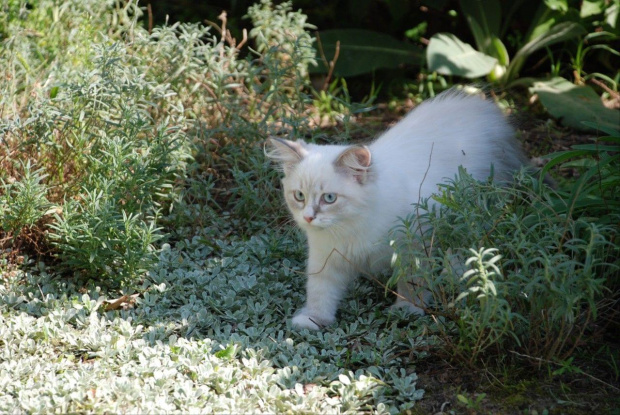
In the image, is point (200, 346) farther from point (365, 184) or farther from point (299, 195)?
point (365, 184)

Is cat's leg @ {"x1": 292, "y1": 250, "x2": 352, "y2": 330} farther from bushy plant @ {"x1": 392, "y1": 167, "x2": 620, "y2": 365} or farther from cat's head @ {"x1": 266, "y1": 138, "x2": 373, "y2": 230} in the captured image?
bushy plant @ {"x1": 392, "y1": 167, "x2": 620, "y2": 365}

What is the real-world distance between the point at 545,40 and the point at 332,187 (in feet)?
9.93

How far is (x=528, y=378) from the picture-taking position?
2961 mm

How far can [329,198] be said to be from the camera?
330 cm

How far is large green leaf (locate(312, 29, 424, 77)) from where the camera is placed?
5.80 m

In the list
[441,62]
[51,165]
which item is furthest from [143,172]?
[441,62]

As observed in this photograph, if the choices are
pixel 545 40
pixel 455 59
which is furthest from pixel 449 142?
pixel 545 40

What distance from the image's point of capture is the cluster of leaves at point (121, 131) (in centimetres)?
362

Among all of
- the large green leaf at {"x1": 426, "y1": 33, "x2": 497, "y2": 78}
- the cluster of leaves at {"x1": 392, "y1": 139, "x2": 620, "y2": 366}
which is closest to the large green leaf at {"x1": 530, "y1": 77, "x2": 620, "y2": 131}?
the large green leaf at {"x1": 426, "y1": 33, "x2": 497, "y2": 78}

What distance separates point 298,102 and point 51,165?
5.09 feet

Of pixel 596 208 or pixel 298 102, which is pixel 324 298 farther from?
pixel 298 102

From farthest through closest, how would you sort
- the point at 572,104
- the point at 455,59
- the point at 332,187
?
the point at 455,59 < the point at 572,104 < the point at 332,187

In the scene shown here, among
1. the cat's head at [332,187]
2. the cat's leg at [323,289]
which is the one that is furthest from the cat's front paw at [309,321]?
the cat's head at [332,187]

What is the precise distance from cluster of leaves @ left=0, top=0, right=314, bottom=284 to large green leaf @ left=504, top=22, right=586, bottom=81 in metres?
1.75
